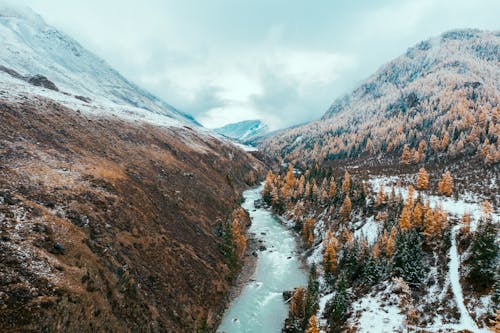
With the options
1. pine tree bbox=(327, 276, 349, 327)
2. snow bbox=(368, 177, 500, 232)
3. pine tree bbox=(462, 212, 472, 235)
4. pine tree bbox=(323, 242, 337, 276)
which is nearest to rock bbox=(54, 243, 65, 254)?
pine tree bbox=(327, 276, 349, 327)

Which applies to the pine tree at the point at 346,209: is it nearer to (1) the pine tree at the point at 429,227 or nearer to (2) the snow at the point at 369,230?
(2) the snow at the point at 369,230

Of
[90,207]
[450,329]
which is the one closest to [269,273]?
[450,329]

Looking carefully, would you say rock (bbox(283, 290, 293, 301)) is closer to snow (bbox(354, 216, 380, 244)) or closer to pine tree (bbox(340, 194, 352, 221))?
snow (bbox(354, 216, 380, 244))

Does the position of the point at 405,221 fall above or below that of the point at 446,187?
below

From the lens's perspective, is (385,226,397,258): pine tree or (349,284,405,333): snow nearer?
(349,284,405,333): snow

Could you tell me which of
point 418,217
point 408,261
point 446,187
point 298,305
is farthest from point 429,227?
point 446,187

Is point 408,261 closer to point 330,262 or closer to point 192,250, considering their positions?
point 330,262
